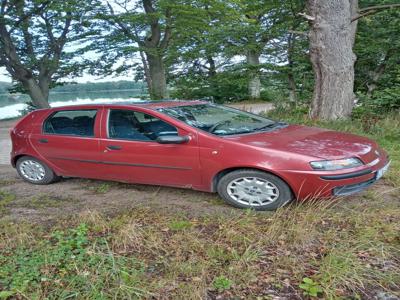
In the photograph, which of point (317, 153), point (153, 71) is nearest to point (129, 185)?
point (317, 153)

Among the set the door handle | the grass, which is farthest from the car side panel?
the grass

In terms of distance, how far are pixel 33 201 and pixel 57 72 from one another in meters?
17.6

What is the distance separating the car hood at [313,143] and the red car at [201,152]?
12mm

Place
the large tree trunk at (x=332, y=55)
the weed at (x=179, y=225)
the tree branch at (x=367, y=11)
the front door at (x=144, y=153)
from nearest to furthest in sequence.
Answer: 1. the weed at (x=179, y=225)
2. the front door at (x=144, y=153)
3. the large tree trunk at (x=332, y=55)
4. the tree branch at (x=367, y=11)

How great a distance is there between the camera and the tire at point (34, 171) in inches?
214

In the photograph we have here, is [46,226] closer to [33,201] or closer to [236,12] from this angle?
[33,201]

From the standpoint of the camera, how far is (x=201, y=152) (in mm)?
4117

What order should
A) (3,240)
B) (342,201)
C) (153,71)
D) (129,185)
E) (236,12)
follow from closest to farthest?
(3,240) < (342,201) < (129,185) < (236,12) < (153,71)

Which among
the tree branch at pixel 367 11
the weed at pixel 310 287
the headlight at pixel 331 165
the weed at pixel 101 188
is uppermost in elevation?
the tree branch at pixel 367 11

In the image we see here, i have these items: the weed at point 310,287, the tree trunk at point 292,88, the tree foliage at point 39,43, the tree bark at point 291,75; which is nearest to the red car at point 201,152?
the weed at point 310,287

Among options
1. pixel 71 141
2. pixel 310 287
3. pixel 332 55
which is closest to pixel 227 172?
pixel 310 287

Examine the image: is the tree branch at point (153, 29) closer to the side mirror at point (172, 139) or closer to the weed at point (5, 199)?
the weed at point (5, 199)

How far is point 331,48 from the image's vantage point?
784 cm

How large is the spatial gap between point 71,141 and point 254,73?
8804mm
